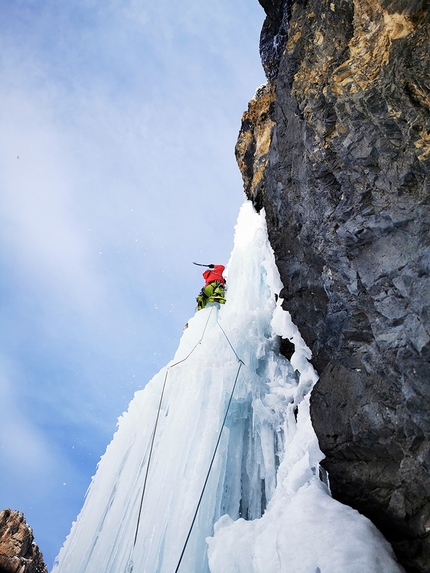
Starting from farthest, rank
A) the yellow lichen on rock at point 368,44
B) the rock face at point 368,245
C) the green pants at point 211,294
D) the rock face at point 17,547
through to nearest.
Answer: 1. the rock face at point 17,547
2. the green pants at point 211,294
3. the yellow lichen on rock at point 368,44
4. the rock face at point 368,245

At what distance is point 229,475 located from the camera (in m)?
4.09

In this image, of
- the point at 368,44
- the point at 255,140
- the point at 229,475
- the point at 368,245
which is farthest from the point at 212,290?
the point at 368,44

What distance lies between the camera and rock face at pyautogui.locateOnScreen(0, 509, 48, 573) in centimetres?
962

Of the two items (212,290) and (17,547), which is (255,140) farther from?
(17,547)

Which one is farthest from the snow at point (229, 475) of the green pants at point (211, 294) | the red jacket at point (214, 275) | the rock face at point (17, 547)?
the rock face at point (17, 547)

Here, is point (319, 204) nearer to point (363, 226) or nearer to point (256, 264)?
point (363, 226)

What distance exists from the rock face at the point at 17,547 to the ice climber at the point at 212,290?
867 centimetres

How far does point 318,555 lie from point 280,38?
20.7 ft

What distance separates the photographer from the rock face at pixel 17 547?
962 cm

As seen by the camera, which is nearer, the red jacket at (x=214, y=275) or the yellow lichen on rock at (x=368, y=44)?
the yellow lichen on rock at (x=368, y=44)

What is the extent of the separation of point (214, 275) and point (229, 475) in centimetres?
442

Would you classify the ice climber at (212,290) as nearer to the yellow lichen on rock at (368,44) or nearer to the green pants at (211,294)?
the green pants at (211,294)

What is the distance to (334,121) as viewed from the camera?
3469 millimetres

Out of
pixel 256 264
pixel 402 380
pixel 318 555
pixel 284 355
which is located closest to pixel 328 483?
pixel 318 555
